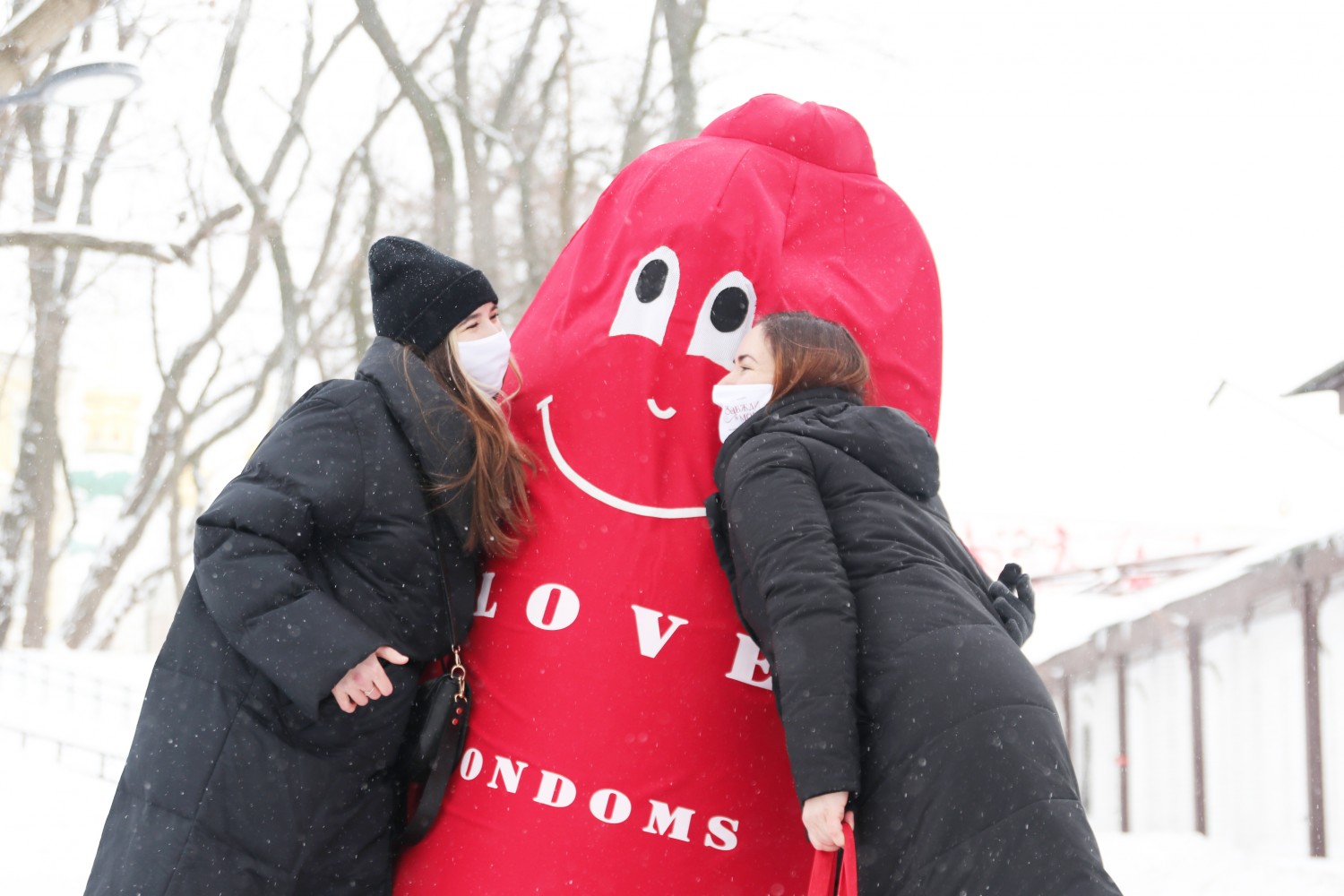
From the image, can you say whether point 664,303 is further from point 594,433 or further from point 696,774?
point 696,774

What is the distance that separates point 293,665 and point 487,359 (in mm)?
769

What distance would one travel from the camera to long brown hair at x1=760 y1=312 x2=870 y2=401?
233cm

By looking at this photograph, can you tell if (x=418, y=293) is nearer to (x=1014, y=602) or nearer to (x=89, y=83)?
(x=1014, y=602)

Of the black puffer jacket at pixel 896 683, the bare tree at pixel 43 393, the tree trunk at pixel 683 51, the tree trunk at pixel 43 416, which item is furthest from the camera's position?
the tree trunk at pixel 43 416

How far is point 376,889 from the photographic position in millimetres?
2387

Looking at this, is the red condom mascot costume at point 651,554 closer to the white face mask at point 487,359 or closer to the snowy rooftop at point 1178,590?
the white face mask at point 487,359

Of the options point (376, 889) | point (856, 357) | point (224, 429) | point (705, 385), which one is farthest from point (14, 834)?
point (224, 429)

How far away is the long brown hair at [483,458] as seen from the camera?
2.46 meters

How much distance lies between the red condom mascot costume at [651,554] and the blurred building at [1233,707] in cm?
402

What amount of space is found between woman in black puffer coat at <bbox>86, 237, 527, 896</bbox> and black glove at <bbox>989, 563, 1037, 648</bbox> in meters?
1.02

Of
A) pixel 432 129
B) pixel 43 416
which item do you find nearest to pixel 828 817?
pixel 432 129

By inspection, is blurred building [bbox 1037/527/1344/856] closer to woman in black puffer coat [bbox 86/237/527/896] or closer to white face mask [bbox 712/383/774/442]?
white face mask [bbox 712/383/774/442]

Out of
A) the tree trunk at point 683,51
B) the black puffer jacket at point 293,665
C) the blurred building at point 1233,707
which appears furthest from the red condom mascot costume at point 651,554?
the tree trunk at point 683,51

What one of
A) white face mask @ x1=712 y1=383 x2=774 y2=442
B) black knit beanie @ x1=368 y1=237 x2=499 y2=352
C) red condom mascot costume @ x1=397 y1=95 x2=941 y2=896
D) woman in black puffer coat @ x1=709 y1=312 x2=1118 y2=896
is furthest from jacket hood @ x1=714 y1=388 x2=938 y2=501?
black knit beanie @ x1=368 y1=237 x2=499 y2=352
